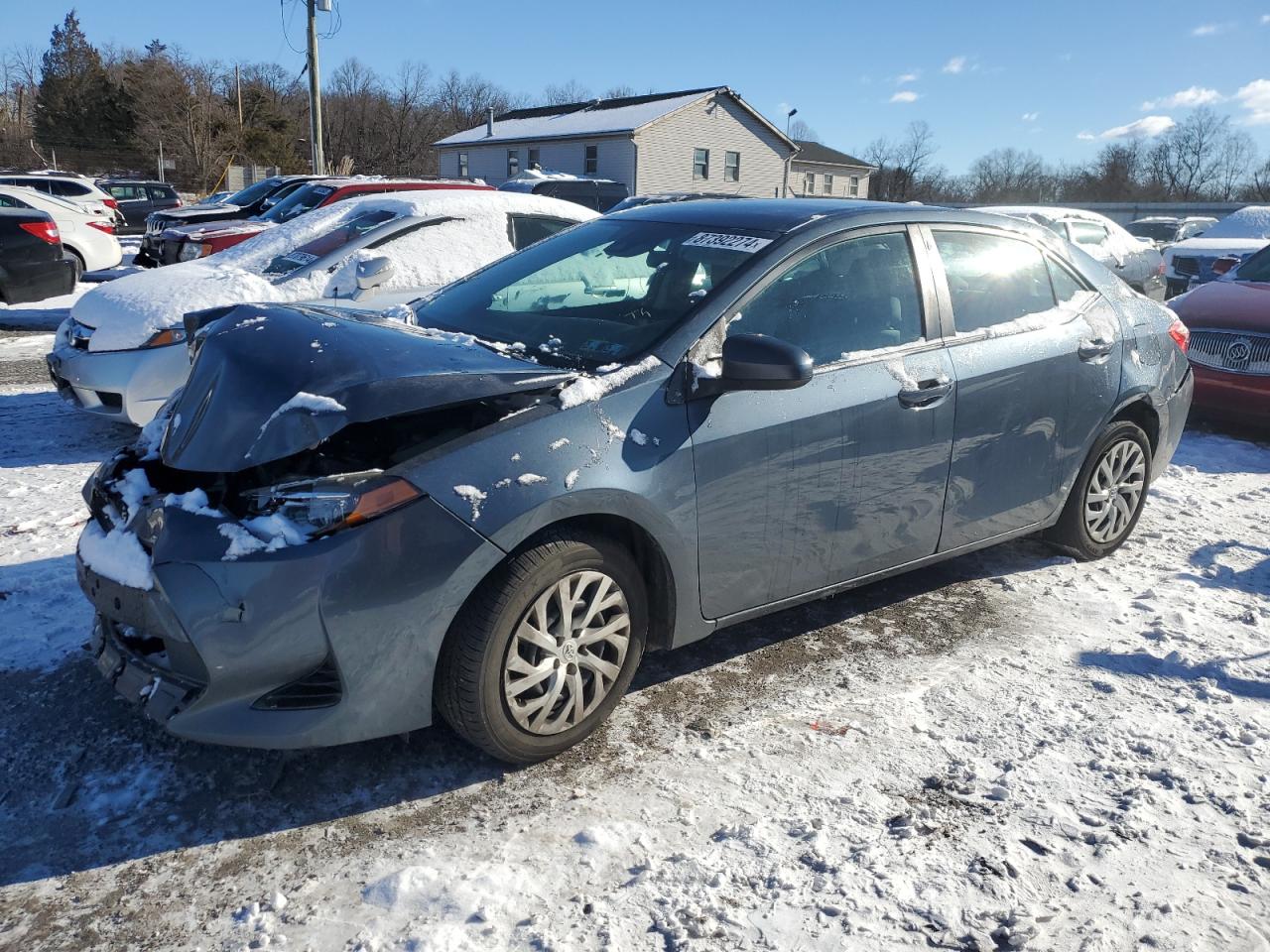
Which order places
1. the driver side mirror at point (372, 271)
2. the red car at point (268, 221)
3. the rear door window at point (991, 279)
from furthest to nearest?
the red car at point (268, 221), the driver side mirror at point (372, 271), the rear door window at point (991, 279)

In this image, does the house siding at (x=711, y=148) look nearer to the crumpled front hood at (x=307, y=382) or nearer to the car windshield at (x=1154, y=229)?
the car windshield at (x=1154, y=229)

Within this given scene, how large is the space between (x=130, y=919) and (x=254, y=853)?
0.33m

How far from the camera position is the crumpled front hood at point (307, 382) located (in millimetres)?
2818

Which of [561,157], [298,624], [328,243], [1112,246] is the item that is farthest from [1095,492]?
[561,157]

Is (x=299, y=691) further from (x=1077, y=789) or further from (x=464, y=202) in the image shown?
(x=464, y=202)

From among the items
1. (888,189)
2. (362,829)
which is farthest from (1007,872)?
(888,189)

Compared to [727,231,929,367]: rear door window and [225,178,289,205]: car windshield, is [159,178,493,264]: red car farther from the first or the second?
[727,231,929,367]: rear door window

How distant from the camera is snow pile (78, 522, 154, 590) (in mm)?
2781

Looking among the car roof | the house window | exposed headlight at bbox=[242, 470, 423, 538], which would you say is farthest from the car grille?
the house window

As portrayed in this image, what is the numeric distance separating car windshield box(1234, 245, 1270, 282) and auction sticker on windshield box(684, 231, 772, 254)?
711 centimetres

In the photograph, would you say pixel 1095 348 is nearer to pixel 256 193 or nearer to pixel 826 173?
pixel 256 193

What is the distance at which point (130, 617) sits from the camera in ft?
9.32

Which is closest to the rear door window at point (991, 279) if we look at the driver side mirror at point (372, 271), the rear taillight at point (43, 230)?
the driver side mirror at point (372, 271)

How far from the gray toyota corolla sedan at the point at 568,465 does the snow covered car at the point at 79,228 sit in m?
12.9
